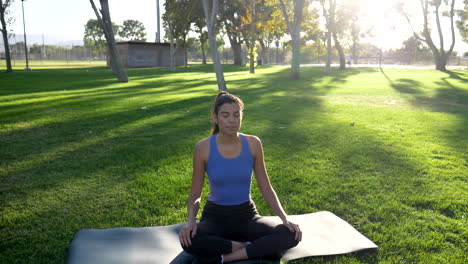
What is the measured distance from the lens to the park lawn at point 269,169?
3.92m

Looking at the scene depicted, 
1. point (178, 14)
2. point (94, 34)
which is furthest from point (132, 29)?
point (178, 14)

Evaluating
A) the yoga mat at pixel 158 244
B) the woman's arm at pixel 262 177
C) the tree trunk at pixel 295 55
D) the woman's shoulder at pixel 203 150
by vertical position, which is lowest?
the yoga mat at pixel 158 244

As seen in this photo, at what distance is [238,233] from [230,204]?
0.26 meters

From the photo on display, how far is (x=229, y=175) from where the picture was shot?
328cm

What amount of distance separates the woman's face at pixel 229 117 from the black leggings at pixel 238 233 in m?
0.70

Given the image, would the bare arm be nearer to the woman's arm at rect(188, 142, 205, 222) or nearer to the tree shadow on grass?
the woman's arm at rect(188, 142, 205, 222)

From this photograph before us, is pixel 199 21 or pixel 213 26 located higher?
pixel 199 21

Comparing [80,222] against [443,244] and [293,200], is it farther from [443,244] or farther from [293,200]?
[443,244]

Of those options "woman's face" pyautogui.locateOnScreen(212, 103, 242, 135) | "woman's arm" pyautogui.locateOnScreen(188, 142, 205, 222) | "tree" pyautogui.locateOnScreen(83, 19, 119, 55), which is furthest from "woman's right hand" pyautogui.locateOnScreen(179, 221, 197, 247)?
"tree" pyautogui.locateOnScreen(83, 19, 119, 55)

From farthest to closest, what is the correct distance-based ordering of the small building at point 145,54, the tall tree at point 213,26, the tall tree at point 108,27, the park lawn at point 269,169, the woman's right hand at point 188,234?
the small building at point 145,54 → the tall tree at point 108,27 → the tall tree at point 213,26 → the park lawn at point 269,169 → the woman's right hand at point 188,234

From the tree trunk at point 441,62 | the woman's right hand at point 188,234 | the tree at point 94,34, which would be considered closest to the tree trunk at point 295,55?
the woman's right hand at point 188,234

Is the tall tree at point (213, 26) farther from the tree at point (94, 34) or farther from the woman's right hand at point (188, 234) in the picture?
the tree at point (94, 34)

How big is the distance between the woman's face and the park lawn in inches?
55.8

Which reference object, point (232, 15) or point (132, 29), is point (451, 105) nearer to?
point (232, 15)
